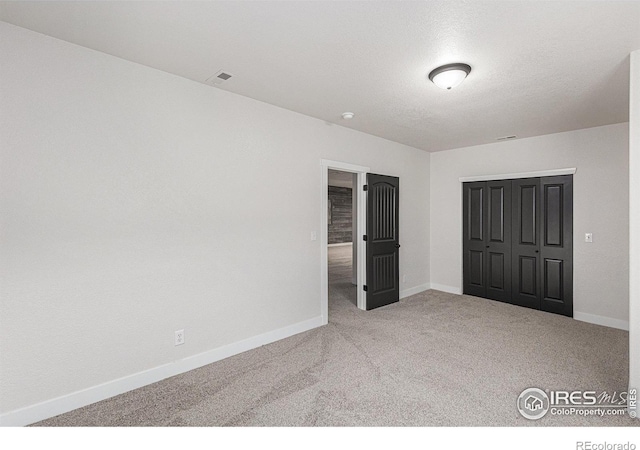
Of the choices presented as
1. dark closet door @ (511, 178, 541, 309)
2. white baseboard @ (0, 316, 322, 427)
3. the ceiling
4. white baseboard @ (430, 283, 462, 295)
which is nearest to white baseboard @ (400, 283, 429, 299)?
white baseboard @ (430, 283, 462, 295)

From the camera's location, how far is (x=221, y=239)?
9.80 feet

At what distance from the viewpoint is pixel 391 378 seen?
2.63 m

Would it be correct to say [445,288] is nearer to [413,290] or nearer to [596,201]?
[413,290]

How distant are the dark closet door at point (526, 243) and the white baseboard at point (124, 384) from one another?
3.73 meters

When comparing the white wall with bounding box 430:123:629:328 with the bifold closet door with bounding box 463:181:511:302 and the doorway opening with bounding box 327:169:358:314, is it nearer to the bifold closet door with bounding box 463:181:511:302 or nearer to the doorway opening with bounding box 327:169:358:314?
the bifold closet door with bounding box 463:181:511:302

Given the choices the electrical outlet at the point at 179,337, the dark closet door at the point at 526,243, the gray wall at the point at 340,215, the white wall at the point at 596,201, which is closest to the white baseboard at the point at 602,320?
the white wall at the point at 596,201

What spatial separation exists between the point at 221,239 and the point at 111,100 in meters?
1.42

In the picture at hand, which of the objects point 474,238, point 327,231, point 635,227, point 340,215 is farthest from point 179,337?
point 340,215

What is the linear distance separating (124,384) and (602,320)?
18.0ft

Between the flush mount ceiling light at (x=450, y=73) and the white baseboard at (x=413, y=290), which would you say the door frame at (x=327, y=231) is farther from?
the flush mount ceiling light at (x=450, y=73)

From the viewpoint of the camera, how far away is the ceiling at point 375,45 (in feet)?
6.01

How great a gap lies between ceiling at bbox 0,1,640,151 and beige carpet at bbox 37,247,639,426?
2.58 m

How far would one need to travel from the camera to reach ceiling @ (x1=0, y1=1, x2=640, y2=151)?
1831 mm

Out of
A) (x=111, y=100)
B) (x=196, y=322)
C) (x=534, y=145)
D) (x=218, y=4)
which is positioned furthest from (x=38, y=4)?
(x=534, y=145)
